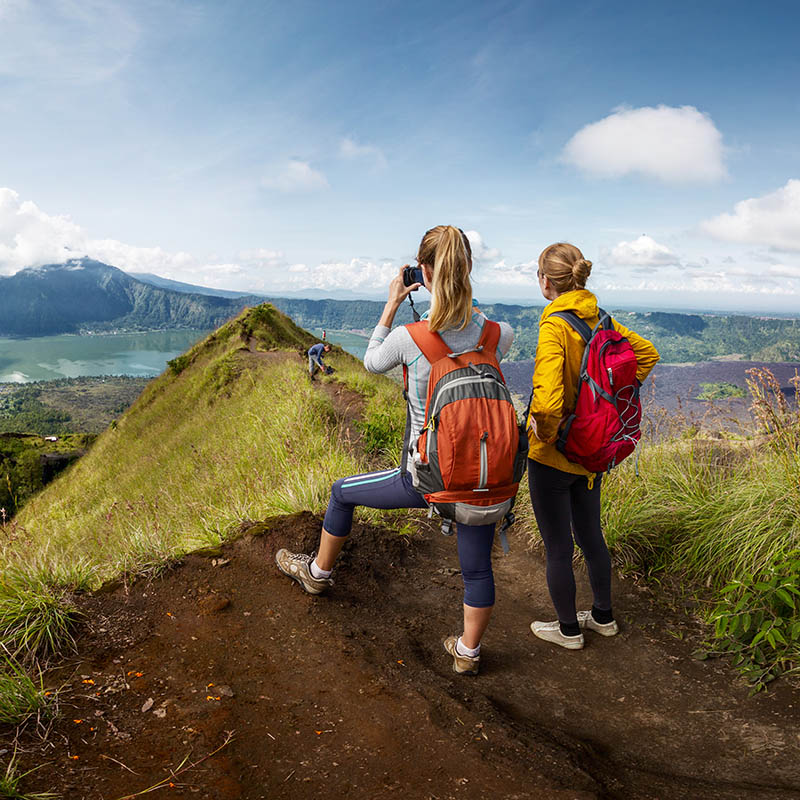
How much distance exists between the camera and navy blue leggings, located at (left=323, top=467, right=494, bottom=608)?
9.58 ft

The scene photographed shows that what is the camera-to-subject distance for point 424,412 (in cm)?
282

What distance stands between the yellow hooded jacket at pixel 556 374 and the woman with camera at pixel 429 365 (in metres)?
0.22

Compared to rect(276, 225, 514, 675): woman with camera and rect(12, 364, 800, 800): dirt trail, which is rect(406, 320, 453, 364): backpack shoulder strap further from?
rect(12, 364, 800, 800): dirt trail

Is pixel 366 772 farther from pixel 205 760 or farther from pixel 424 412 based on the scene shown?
pixel 424 412

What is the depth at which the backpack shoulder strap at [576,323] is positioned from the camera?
9.75ft

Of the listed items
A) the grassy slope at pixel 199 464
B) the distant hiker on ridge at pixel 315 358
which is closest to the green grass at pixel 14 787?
the grassy slope at pixel 199 464

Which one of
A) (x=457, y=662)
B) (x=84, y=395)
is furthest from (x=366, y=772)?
(x=84, y=395)

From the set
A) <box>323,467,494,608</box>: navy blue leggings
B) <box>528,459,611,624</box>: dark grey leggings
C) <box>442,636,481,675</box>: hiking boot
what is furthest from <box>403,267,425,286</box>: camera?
<box>442,636,481,675</box>: hiking boot

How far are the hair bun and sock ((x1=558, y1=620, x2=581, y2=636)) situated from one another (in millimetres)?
2229

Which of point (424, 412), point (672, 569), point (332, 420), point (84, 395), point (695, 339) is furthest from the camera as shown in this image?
point (84, 395)

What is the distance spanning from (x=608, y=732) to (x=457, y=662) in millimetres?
869

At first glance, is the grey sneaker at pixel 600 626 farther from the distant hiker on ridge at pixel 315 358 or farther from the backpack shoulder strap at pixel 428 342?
the distant hiker on ridge at pixel 315 358

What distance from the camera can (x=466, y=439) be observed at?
2.63 metres

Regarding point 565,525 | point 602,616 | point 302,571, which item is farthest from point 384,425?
point 565,525
